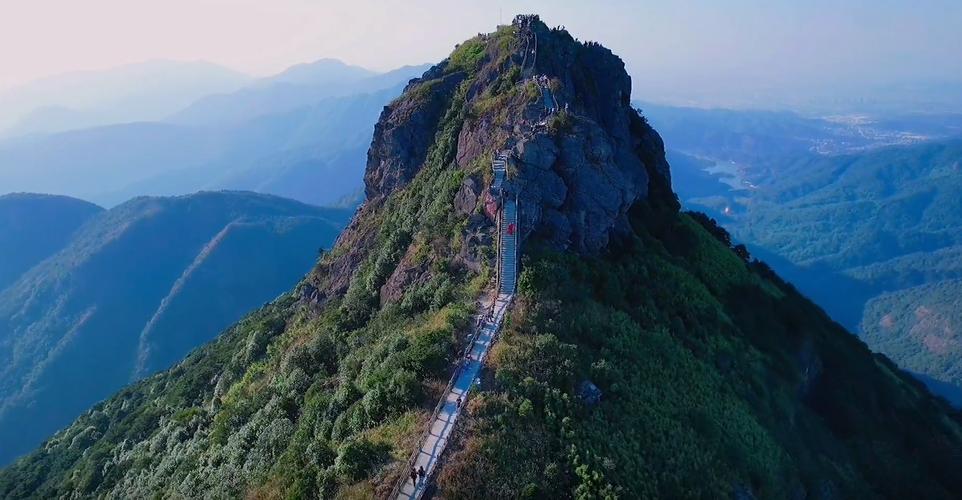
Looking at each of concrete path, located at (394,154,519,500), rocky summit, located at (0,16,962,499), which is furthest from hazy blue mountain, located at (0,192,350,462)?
concrete path, located at (394,154,519,500)

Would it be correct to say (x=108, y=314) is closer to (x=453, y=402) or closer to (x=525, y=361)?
(x=453, y=402)

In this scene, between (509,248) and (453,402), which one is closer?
(453,402)

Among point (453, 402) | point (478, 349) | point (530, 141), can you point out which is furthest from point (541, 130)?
point (453, 402)

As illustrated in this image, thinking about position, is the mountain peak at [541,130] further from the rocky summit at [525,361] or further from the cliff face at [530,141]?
the rocky summit at [525,361]

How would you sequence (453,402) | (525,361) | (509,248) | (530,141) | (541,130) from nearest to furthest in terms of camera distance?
(453,402), (525,361), (509,248), (530,141), (541,130)

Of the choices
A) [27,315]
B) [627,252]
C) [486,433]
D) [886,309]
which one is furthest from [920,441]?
[27,315]

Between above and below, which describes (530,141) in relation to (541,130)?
below

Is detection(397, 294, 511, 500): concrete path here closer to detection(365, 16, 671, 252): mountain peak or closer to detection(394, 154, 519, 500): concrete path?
detection(394, 154, 519, 500): concrete path
